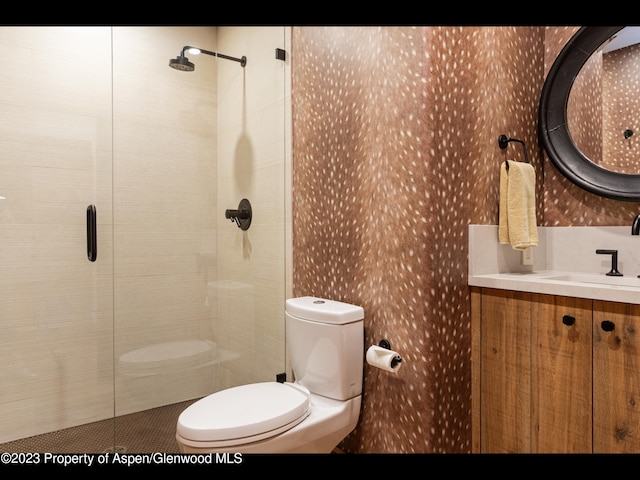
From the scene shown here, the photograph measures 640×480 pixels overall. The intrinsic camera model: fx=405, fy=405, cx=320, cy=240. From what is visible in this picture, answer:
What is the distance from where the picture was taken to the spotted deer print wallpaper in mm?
1430

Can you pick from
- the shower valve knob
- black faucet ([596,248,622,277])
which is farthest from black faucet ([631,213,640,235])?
the shower valve knob

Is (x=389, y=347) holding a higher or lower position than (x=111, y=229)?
lower

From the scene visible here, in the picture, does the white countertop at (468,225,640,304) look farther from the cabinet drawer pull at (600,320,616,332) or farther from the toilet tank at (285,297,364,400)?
the toilet tank at (285,297,364,400)

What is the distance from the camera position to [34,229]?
1762mm

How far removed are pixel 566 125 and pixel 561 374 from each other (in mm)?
1040

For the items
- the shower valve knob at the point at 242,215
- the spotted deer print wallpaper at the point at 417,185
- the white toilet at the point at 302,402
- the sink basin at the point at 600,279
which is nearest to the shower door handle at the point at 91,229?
the shower valve knob at the point at 242,215

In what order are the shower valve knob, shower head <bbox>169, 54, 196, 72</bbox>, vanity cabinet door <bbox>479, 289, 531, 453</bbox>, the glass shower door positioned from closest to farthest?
vanity cabinet door <bbox>479, 289, 531, 453</bbox> → the glass shower door → shower head <bbox>169, 54, 196, 72</bbox> → the shower valve knob

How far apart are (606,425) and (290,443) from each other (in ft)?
3.22

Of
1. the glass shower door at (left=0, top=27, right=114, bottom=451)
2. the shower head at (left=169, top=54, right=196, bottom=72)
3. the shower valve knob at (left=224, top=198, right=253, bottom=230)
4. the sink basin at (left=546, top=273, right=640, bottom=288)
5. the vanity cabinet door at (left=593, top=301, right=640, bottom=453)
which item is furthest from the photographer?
the shower valve knob at (left=224, top=198, right=253, bottom=230)

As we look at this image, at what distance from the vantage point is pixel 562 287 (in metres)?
1.31

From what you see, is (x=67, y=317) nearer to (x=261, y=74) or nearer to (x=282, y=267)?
(x=282, y=267)

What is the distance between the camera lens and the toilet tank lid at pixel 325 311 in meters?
1.58

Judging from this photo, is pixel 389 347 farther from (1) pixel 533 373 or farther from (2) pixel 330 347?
(1) pixel 533 373

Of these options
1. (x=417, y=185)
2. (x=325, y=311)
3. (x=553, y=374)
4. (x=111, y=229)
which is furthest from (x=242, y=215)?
(x=553, y=374)
